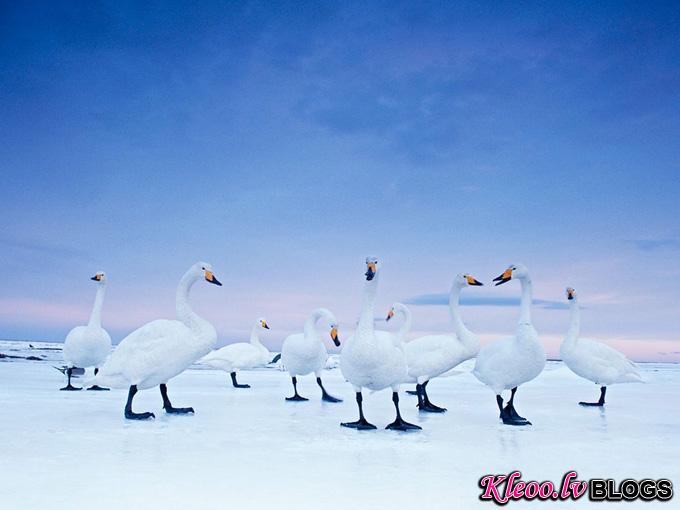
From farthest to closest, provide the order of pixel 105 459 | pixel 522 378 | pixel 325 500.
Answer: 1. pixel 522 378
2. pixel 105 459
3. pixel 325 500

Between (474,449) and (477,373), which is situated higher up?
(477,373)

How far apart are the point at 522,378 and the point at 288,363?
192 inches

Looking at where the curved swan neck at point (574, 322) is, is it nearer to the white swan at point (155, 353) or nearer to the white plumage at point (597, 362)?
the white plumage at point (597, 362)

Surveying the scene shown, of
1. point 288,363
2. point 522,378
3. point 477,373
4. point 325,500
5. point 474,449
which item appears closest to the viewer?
point 325,500

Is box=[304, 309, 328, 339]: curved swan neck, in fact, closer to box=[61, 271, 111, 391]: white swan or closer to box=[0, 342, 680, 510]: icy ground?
box=[0, 342, 680, 510]: icy ground

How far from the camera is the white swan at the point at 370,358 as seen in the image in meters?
7.43

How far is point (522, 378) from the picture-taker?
839 centimetres

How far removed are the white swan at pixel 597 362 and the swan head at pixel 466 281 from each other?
7.99 ft

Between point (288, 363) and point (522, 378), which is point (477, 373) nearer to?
point (522, 378)

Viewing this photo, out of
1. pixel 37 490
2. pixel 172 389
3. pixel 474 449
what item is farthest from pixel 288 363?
pixel 37 490

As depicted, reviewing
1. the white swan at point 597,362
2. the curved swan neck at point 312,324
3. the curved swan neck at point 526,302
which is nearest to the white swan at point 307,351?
the curved swan neck at point 312,324

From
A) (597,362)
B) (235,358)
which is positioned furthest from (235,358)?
(597,362)

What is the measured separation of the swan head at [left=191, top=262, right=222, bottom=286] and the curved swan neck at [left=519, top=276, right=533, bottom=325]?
4.78 m

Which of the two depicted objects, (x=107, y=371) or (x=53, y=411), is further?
(x=53, y=411)
